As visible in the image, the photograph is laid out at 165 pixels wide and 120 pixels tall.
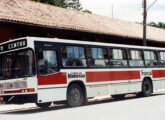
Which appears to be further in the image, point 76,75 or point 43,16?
point 43,16

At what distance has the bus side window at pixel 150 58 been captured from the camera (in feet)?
54.7

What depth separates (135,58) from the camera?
1590 centimetres

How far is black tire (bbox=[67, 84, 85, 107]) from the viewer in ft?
39.4

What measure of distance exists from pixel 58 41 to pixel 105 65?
2941mm

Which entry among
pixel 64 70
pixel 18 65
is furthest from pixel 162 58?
pixel 18 65

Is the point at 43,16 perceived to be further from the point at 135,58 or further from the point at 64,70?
the point at 64,70

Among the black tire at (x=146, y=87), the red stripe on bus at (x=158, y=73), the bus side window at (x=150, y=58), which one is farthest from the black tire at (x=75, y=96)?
the red stripe on bus at (x=158, y=73)

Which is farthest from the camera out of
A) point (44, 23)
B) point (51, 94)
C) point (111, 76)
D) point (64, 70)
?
point (44, 23)

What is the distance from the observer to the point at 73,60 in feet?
40.2

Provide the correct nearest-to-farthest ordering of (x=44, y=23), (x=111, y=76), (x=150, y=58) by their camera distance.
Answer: (x=111, y=76)
(x=150, y=58)
(x=44, y=23)

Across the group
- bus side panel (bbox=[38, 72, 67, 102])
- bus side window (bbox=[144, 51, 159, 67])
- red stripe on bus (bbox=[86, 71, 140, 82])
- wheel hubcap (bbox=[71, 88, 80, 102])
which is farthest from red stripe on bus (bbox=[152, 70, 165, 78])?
bus side panel (bbox=[38, 72, 67, 102])

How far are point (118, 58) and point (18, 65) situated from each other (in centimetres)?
542

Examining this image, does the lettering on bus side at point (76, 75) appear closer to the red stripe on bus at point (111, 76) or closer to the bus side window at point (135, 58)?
the red stripe on bus at point (111, 76)

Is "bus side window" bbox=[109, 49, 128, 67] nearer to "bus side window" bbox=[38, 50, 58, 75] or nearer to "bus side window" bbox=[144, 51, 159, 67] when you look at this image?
"bus side window" bbox=[144, 51, 159, 67]
